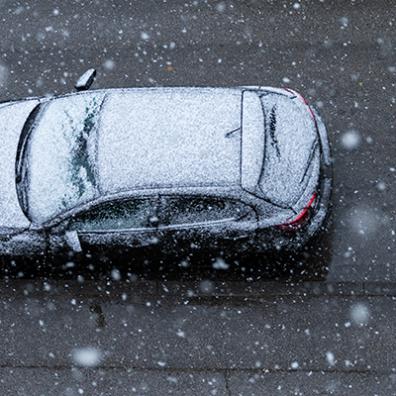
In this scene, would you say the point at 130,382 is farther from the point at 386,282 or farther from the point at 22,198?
the point at 386,282

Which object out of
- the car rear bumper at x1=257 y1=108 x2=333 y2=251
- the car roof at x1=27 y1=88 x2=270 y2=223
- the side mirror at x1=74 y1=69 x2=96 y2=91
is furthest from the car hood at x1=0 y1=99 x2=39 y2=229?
the car rear bumper at x1=257 y1=108 x2=333 y2=251

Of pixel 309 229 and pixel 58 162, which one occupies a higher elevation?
pixel 58 162

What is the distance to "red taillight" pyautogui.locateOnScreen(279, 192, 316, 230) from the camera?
7141 mm

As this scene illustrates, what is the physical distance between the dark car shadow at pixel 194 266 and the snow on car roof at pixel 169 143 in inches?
38.1

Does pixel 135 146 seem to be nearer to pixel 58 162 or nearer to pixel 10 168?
pixel 58 162

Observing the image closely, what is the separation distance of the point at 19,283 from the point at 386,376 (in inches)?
160

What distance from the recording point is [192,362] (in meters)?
7.33

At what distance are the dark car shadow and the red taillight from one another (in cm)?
40

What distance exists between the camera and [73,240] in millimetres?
7234

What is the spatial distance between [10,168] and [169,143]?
5.63 ft

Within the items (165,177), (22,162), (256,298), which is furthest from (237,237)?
(22,162)

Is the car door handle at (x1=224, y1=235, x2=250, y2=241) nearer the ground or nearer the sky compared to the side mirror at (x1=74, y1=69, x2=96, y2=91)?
nearer the ground

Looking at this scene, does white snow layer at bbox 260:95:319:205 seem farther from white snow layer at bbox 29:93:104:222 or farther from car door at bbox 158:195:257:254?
white snow layer at bbox 29:93:104:222

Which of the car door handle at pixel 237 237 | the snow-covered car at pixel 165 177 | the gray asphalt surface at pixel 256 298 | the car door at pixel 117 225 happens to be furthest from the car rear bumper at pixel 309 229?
the car door at pixel 117 225
